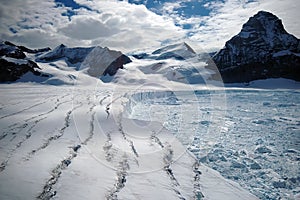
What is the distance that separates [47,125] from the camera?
24.8 ft

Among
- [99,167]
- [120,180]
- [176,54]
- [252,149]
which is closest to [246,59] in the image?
[176,54]

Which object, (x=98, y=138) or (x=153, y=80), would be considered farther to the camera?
(x=153, y=80)

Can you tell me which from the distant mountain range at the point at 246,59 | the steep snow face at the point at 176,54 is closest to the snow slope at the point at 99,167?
the distant mountain range at the point at 246,59

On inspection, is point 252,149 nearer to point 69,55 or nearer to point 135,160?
point 135,160

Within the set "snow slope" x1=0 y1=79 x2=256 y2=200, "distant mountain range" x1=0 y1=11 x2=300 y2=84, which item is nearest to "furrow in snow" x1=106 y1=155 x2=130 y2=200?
"snow slope" x1=0 y1=79 x2=256 y2=200

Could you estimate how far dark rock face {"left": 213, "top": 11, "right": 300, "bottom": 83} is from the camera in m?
50.0

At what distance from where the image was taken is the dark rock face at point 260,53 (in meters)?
50.0

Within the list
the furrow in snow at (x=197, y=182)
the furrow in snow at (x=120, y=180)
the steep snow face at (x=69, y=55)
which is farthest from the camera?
the steep snow face at (x=69, y=55)

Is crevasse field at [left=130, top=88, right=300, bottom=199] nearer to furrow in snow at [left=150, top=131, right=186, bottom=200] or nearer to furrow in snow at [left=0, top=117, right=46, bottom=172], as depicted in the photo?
furrow in snow at [left=150, top=131, right=186, bottom=200]

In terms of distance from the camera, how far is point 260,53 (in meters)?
53.1

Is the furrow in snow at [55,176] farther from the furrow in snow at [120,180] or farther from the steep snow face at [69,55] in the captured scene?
the steep snow face at [69,55]

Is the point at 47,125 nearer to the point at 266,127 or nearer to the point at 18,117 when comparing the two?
the point at 18,117

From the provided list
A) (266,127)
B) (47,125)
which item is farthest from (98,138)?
(266,127)

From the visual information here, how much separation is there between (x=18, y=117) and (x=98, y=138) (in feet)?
14.8
